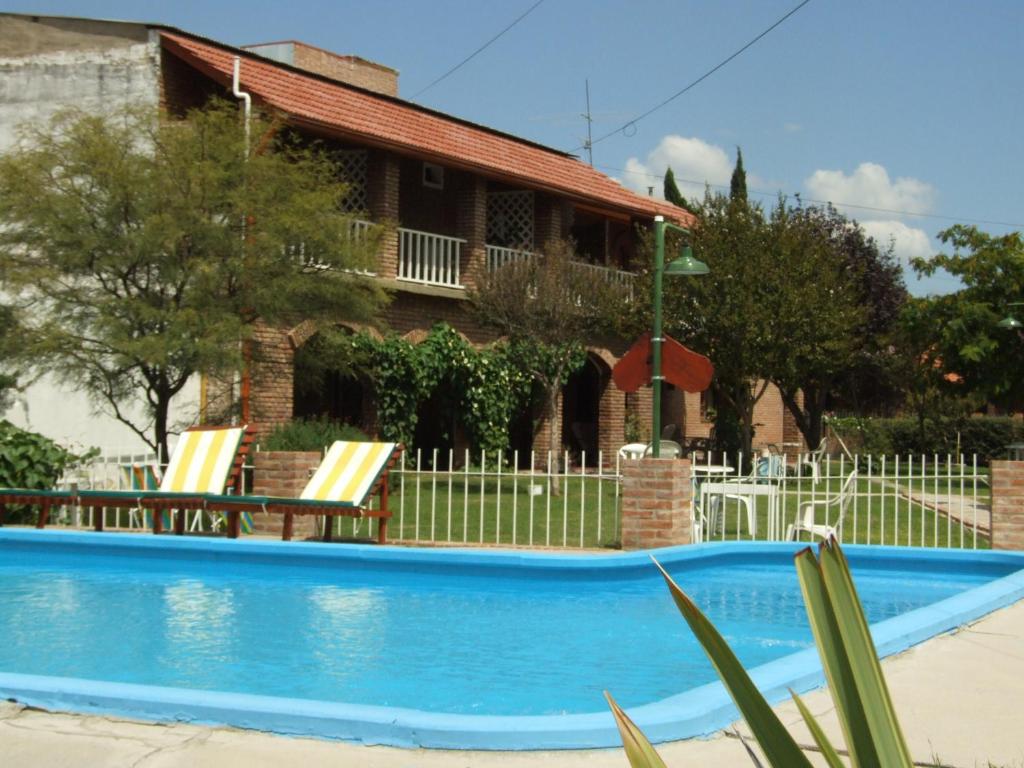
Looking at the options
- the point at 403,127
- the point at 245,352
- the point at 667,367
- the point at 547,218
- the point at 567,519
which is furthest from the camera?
the point at 547,218

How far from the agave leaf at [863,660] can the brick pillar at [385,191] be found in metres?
19.6

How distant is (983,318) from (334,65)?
14.9 metres

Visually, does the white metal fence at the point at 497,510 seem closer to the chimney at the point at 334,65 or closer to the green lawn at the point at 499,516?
the green lawn at the point at 499,516

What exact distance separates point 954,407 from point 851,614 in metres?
33.9

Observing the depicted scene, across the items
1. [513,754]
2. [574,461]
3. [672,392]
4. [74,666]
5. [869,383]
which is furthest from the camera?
[869,383]

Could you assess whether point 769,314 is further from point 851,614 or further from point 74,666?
point 851,614

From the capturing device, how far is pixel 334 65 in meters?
25.8

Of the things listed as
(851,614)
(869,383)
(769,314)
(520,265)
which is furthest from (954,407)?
(851,614)

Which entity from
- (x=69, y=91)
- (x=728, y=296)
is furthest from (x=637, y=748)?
(x=728, y=296)

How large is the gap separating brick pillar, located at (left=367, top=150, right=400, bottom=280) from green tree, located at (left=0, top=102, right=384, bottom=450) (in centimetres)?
609

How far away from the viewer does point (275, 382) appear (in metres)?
18.7

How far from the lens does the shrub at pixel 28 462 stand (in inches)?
513

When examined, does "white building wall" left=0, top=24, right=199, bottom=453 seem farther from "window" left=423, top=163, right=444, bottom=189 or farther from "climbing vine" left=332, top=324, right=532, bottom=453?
"window" left=423, top=163, right=444, bottom=189

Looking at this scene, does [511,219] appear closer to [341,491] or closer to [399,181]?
[399,181]
